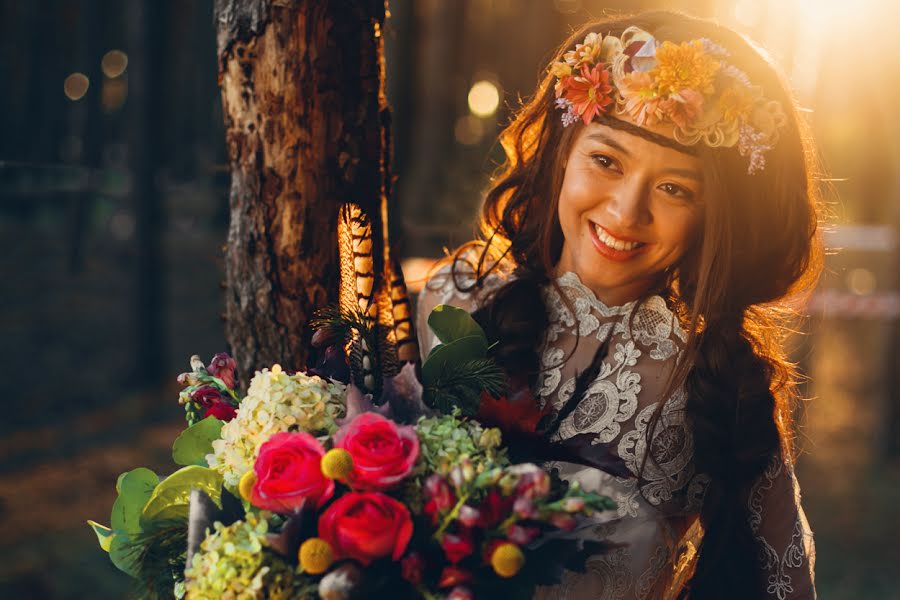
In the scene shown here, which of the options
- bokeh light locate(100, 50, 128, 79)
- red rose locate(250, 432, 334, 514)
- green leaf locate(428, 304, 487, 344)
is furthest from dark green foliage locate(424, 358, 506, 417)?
bokeh light locate(100, 50, 128, 79)

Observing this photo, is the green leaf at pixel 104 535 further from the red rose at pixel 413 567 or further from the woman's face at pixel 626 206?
the woman's face at pixel 626 206

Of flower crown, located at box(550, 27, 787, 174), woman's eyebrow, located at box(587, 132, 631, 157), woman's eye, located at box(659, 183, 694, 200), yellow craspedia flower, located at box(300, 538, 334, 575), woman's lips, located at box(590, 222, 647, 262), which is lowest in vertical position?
yellow craspedia flower, located at box(300, 538, 334, 575)

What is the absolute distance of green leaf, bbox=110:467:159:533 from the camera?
5.41 ft

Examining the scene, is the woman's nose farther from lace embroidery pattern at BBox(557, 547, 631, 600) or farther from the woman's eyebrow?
lace embroidery pattern at BBox(557, 547, 631, 600)

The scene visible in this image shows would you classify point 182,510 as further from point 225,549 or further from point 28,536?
point 28,536

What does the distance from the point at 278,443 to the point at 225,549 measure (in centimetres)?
18

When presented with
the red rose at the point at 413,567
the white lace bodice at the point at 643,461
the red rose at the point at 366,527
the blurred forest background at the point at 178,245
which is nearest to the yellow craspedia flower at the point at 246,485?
the red rose at the point at 366,527

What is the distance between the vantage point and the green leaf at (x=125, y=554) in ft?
5.12

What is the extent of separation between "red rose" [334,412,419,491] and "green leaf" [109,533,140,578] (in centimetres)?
47

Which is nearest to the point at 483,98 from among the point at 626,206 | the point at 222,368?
the point at 626,206

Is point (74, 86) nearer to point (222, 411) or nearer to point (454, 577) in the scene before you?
point (222, 411)

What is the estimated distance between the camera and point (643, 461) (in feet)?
6.44

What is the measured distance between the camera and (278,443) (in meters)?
1.38

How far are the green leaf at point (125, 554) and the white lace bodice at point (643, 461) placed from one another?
0.87m
